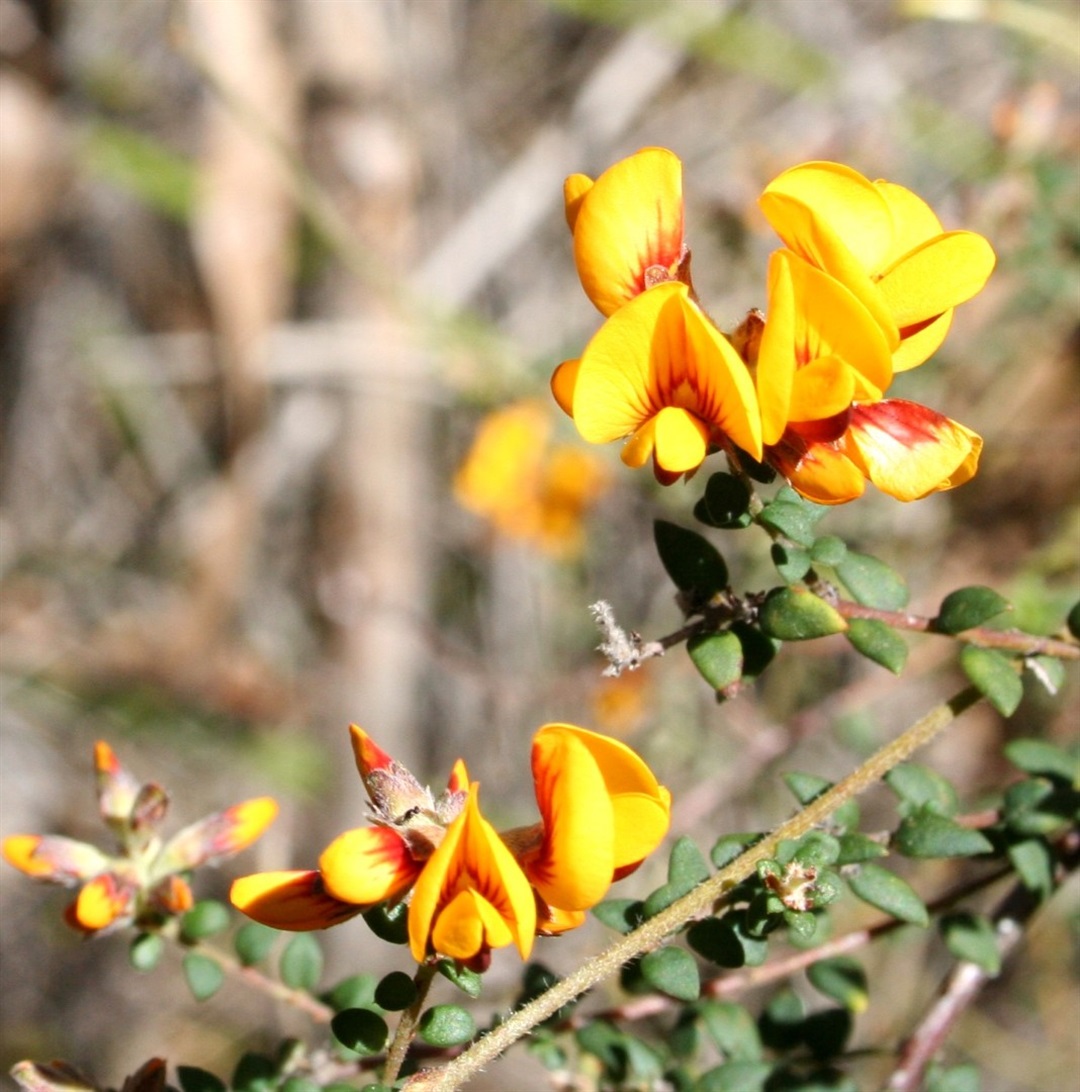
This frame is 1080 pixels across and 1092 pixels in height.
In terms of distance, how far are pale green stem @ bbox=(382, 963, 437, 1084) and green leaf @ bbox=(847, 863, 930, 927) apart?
0.39 metres

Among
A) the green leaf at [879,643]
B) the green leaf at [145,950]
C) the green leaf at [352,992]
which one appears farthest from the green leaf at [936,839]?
the green leaf at [145,950]

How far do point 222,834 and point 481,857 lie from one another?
0.49m

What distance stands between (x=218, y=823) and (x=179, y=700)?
98.4 inches

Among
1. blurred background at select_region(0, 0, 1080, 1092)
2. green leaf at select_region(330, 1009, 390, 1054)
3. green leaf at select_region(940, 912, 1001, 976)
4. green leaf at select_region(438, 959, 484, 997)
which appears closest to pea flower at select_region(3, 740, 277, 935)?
green leaf at select_region(330, 1009, 390, 1054)

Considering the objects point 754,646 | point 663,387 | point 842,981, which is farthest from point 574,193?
point 842,981

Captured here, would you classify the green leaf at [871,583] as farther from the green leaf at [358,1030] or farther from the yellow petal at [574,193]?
the green leaf at [358,1030]

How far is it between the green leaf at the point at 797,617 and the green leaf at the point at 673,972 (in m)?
0.26

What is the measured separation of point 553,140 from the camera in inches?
140

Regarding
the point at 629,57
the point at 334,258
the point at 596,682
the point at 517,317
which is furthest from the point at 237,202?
the point at 596,682

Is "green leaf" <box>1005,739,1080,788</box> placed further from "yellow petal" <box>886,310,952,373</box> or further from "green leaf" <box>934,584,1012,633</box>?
"yellow petal" <box>886,310,952,373</box>

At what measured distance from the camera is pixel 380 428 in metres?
3.75

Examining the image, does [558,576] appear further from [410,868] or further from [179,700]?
[410,868]

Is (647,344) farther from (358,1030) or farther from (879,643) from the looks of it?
(358,1030)

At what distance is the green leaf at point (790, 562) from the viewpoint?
3.13 feet
